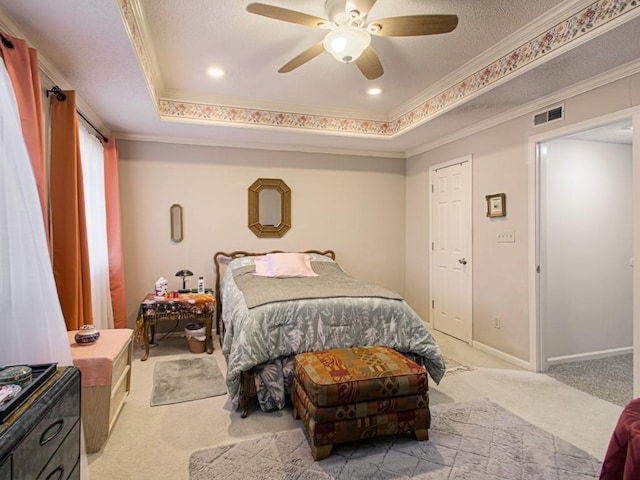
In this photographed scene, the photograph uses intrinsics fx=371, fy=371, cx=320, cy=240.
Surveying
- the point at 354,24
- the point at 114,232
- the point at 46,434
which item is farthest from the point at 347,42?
the point at 114,232

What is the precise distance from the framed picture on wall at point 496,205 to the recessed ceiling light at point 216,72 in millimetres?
2792

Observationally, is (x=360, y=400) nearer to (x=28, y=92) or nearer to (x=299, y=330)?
(x=299, y=330)

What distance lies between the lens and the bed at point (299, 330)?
2.48 meters

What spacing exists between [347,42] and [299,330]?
72.9 inches

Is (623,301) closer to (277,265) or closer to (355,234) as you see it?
(355,234)

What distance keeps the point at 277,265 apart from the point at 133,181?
77.1 inches

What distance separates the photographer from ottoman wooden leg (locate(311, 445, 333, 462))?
1.99m

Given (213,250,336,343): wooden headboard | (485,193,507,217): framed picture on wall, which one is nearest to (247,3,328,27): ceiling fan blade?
(485,193,507,217): framed picture on wall

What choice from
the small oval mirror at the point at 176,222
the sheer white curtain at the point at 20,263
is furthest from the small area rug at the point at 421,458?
the small oval mirror at the point at 176,222

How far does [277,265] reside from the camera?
3.99 meters

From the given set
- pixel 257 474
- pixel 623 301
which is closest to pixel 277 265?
pixel 257 474

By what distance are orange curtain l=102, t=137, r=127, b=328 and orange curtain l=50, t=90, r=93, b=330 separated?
1.35 metres

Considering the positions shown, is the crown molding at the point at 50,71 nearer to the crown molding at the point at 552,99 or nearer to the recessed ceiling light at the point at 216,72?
the recessed ceiling light at the point at 216,72

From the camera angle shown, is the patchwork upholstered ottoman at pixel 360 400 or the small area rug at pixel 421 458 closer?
the small area rug at pixel 421 458
